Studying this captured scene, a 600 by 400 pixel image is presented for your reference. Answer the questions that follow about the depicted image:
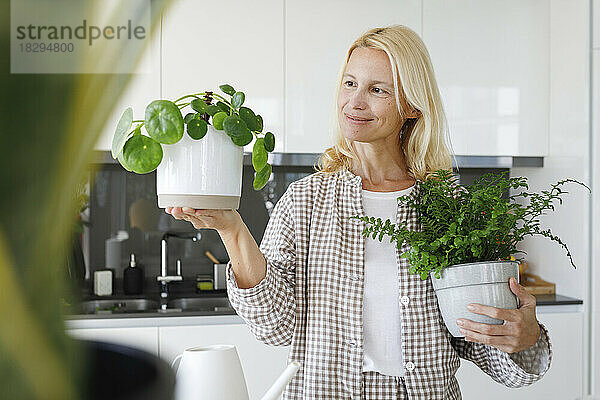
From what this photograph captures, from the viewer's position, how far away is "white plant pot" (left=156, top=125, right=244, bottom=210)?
2.48 feet

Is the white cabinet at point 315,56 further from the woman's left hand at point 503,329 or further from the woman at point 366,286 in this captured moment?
the woman's left hand at point 503,329

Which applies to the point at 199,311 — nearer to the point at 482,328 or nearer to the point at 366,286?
the point at 366,286

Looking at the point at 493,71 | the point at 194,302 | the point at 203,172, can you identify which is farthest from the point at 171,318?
the point at 203,172

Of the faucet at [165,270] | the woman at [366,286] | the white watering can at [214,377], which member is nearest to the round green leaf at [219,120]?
the white watering can at [214,377]

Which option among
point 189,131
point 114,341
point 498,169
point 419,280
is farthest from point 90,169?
point 498,169

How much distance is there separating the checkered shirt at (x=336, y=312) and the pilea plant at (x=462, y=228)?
0.32 feet

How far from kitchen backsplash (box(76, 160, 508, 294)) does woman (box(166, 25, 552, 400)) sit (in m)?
1.73

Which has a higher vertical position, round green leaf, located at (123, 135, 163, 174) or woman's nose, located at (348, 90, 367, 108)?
woman's nose, located at (348, 90, 367, 108)

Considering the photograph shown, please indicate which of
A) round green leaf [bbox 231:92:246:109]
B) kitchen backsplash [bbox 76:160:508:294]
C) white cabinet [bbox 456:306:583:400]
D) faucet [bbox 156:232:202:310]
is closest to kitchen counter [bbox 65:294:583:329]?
faucet [bbox 156:232:202:310]

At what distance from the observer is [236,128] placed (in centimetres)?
74

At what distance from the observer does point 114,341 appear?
125mm

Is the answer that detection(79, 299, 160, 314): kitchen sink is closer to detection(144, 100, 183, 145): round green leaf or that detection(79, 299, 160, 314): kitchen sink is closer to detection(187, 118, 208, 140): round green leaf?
detection(187, 118, 208, 140): round green leaf

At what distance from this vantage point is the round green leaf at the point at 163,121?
0.56 metres

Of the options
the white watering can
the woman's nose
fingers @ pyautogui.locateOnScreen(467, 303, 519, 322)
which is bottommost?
fingers @ pyautogui.locateOnScreen(467, 303, 519, 322)
